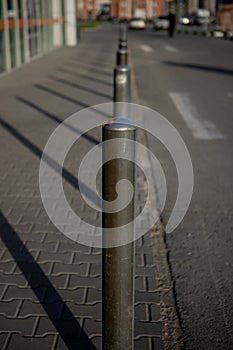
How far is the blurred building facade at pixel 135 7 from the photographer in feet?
349

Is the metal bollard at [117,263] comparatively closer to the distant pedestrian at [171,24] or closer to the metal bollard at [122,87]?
the metal bollard at [122,87]

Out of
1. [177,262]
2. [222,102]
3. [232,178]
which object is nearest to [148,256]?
[177,262]

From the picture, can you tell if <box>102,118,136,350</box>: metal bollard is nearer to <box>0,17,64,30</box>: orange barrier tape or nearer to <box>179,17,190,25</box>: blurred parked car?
<box>0,17,64,30</box>: orange barrier tape

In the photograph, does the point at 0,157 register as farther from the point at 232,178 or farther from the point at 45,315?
the point at 45,315

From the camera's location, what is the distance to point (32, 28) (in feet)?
63.1

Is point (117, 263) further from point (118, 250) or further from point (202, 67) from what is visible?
Answer: point (202, 67)

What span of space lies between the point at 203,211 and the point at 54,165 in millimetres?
2109

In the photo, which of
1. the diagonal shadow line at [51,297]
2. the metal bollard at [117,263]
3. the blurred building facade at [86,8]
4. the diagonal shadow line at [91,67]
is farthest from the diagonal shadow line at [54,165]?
the blurred building facade at [86,8]

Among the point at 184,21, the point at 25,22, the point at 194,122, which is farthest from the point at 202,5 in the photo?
the point at 194,122

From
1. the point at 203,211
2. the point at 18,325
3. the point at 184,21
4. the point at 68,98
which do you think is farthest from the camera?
the point at 184,21

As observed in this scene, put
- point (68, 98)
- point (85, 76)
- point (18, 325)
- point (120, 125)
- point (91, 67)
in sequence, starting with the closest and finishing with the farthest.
Result: point (120, 125) → point (18, 325) → point (68, 98) → point (85, 76) → point (91, 67)

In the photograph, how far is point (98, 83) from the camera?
13219 mm

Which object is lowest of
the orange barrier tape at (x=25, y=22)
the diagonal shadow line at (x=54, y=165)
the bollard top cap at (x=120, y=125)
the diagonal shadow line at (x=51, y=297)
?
the diagonal shadow line at (x=54, y=165)

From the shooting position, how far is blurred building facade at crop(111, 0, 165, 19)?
106375mm
